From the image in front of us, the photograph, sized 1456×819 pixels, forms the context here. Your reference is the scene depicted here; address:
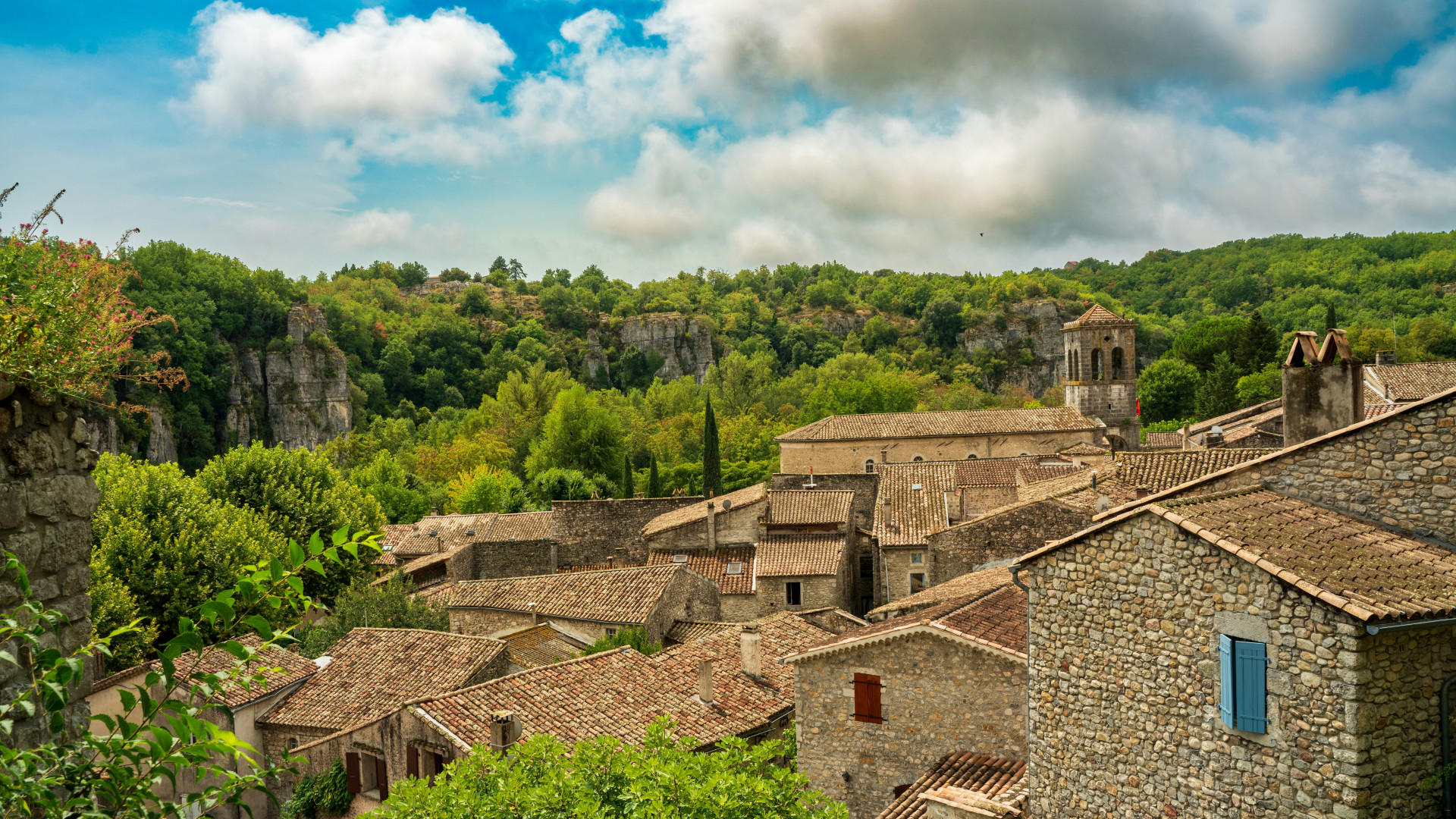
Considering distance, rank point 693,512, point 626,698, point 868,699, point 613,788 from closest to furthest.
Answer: point 613,788 → point 868,699 → point 626,698 → point 693,512

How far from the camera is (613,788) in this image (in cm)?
885

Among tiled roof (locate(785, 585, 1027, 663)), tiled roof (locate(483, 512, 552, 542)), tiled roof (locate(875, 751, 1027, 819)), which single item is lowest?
tiled roof (locate(483, 512, 552, 542))

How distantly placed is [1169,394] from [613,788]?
2574 inches

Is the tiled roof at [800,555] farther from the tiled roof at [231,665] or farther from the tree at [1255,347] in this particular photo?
the tree at [1255,347]

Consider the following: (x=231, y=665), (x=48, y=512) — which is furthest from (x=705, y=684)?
(x=48, y=512)

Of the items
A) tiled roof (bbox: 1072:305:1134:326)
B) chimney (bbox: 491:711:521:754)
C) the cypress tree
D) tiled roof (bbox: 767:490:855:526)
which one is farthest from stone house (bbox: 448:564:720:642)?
tiled roof (bbox: 1072:305:1134:326)

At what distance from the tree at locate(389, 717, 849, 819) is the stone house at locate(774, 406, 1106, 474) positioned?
3467 cm

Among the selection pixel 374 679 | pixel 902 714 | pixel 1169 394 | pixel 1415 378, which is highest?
pixel 1415 378

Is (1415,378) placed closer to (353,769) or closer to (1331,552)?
(1331,552)

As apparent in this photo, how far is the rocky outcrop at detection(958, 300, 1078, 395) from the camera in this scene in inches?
4055

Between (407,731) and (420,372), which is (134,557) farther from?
(420,372)

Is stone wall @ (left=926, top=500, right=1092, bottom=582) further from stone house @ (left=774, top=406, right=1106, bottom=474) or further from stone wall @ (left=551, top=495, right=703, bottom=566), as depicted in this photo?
stone house @ (left=774, top=406, right=1106, bottom=474)

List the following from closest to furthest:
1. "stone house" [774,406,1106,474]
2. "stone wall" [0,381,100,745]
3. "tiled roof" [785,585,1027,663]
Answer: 1. "stone wall" [0,381,100,745]
2. "tiled roof" [785,585,1027,663]
3. "stone house" [774,406,1106,474]

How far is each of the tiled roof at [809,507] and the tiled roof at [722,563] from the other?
1.72 meters
